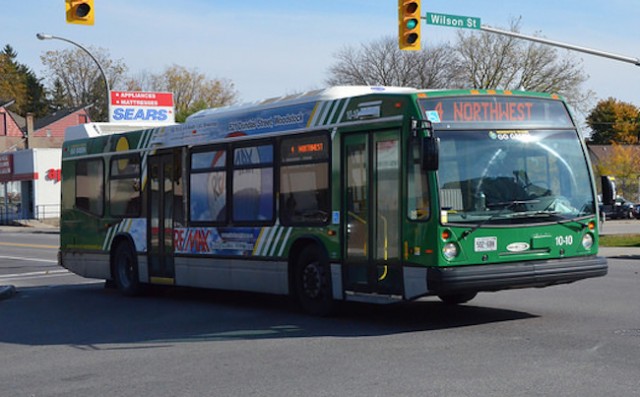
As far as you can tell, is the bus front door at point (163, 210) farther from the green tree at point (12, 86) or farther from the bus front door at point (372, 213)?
the green tree at point (12, 86)

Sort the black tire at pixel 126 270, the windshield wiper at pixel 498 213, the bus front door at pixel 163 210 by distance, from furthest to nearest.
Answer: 1. the black tire at pixel 126 270
2. the bus front door at pixel 163 210
3. the windshield wiper at pixel 498 213

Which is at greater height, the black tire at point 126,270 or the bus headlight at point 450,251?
the bus headlight at point 450,251

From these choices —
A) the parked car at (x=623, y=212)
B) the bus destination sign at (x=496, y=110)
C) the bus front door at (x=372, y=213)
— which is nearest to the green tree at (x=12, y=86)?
the parked car at (x=623, y=212)

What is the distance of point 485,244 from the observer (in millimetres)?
11039

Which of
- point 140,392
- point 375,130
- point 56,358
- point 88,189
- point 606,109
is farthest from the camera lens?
point 606,109

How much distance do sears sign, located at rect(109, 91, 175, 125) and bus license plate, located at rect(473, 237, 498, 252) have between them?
3939 cm

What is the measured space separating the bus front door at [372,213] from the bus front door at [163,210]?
4.57m

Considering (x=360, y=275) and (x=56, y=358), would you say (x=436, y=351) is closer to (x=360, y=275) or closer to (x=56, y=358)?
(x=360, y=275)

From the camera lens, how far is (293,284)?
13.2 meters

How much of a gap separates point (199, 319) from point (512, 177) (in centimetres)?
495

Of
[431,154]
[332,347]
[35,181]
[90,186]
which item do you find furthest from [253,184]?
[35,181]

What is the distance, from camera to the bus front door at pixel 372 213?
11.5 meters

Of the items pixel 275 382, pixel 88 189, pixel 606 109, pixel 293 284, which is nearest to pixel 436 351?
pixel 275 382

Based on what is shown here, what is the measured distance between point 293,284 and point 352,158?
2.16 m
